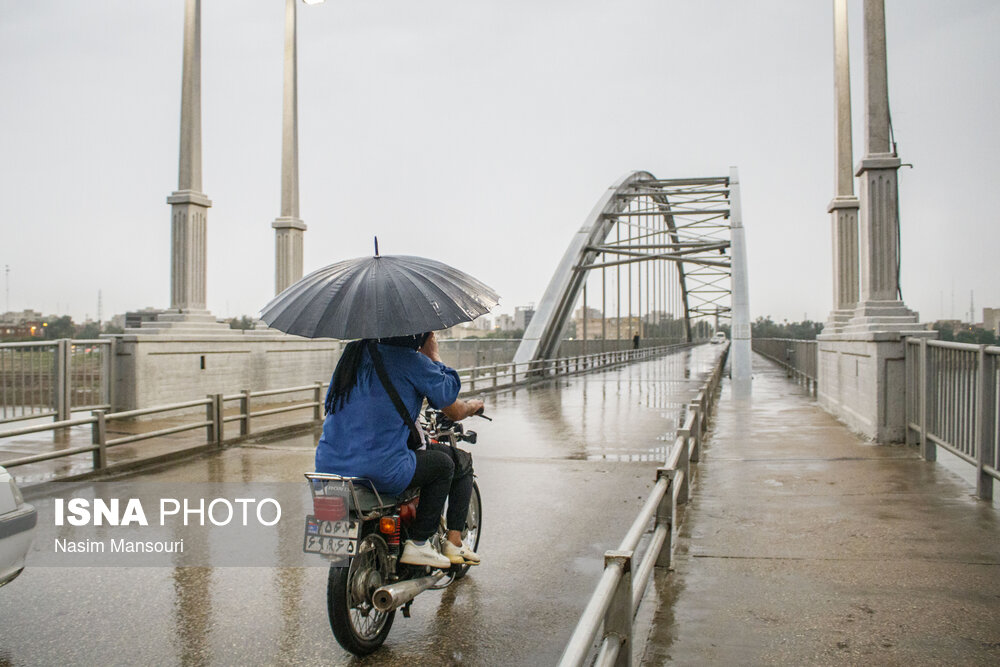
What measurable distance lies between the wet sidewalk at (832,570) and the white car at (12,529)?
10.3ft

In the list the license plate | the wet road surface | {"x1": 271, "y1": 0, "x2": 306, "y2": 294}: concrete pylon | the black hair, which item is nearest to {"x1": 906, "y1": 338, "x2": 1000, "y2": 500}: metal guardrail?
the wet road surface

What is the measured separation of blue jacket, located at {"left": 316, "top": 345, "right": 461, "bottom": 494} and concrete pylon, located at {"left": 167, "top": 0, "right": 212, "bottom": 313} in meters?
12.4

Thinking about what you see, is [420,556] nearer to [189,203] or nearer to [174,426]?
[174,426]

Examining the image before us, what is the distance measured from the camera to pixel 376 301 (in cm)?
404

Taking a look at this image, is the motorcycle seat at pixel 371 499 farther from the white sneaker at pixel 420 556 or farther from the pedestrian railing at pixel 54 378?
the pedestrian railing at pixel 54 378

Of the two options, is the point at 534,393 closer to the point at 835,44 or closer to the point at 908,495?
the point at 835,44

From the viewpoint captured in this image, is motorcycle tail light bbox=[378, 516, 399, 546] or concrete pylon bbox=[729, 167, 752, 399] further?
concrete pylon bbox=[729, 167, 752, 399]

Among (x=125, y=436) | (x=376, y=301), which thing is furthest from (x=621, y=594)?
(x=125, y=436)

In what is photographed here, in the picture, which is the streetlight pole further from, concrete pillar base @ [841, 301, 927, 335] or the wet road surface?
concrete pillar base @ [841, 301, 927, 335]

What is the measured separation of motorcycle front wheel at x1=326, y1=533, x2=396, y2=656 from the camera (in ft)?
12.4

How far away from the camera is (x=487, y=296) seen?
4559mm

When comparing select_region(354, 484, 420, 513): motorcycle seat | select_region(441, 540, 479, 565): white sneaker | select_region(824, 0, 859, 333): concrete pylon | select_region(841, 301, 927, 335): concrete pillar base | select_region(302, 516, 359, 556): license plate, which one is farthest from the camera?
select_region(824, 0, 859, 333): concrete pylon

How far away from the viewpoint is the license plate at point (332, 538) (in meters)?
3.74

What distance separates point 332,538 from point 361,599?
36 centimetres
